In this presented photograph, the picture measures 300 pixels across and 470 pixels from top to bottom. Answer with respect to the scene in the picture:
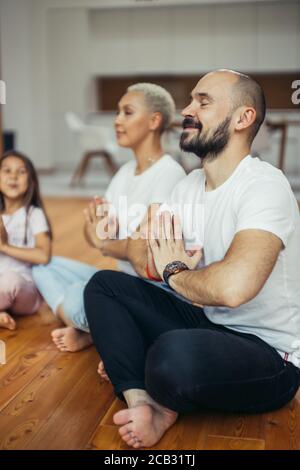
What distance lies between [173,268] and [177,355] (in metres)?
0.20

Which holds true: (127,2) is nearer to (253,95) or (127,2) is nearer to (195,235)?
(253,95)

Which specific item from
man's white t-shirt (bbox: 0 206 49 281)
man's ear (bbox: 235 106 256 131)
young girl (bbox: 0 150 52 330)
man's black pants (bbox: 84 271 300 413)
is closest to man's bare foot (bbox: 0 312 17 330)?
young girl (bbox: 0 150 52 330)

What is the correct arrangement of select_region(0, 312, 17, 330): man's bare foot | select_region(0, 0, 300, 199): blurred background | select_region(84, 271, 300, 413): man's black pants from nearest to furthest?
select_region(84, 271, 300, 413): man's black pants < select_region(0, 312, 17, 330): man's bare foot < select_region(0, 0, 300, 199): blurred background

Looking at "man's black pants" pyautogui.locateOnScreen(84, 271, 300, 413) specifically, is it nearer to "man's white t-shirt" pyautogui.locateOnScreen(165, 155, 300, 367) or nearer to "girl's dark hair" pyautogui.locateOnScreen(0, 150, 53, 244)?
"man's white t-shirt" pyautogui.locateOnScreen(165, 155, 300, 367)

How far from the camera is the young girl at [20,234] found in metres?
2.13

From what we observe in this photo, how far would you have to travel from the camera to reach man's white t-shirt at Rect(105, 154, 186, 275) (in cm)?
183

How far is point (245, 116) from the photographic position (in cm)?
139

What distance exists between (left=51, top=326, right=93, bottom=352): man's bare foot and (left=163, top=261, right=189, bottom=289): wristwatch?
0.61m

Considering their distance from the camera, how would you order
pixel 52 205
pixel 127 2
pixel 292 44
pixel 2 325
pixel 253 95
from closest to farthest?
pixel 253 95 → pixel 127 2 → pixel 2 325 → pixel 52 205 → pixel 292 44

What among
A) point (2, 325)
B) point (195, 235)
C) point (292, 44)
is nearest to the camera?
point (195, 235)

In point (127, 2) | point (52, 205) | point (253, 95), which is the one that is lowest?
point (52, 205)
